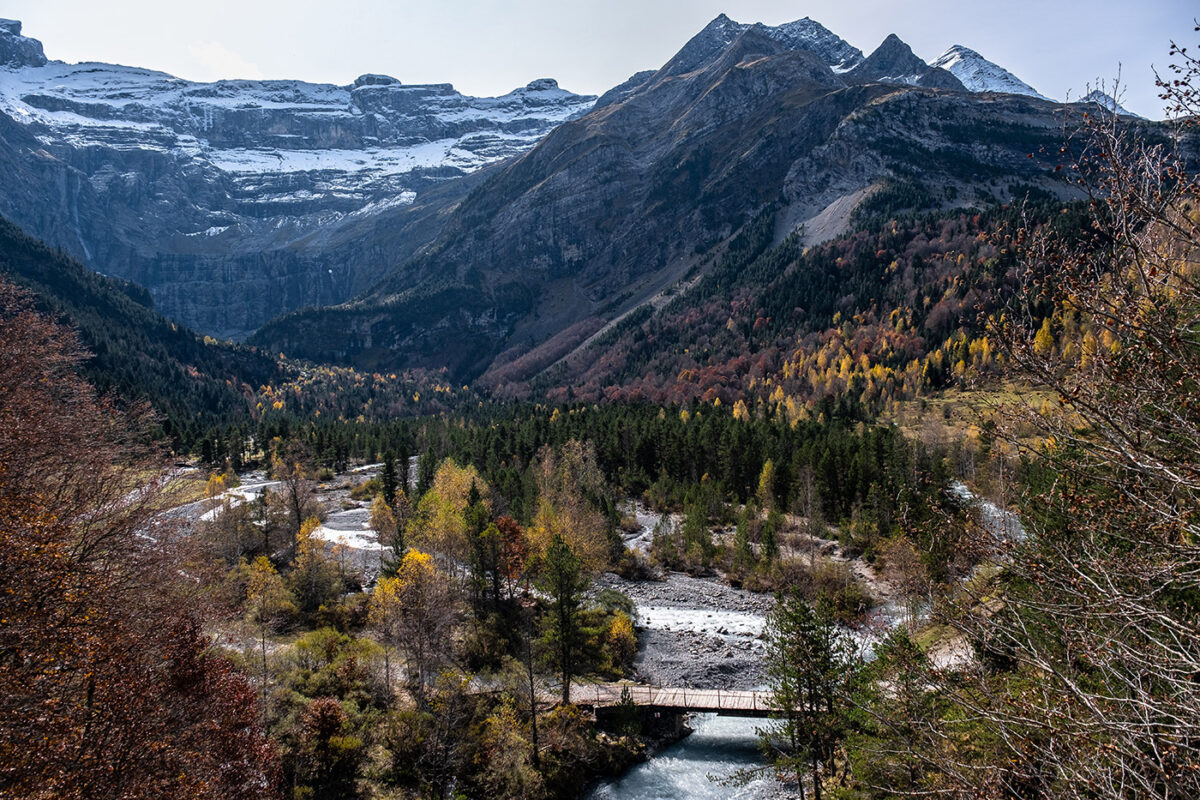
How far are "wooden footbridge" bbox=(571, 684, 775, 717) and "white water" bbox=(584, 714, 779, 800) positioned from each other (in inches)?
24.7

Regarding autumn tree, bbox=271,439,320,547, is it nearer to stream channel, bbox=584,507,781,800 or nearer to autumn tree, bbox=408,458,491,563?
autumn tree, bbox=408,458,491,563

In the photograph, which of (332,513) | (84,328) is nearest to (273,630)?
(332,513)

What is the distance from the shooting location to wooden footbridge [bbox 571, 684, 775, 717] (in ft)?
117

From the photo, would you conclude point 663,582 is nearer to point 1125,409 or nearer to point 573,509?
point 573,509

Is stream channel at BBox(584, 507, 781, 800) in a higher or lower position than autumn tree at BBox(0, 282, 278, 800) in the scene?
lower

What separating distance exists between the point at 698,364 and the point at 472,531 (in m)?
135

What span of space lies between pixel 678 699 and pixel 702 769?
4.86 meters

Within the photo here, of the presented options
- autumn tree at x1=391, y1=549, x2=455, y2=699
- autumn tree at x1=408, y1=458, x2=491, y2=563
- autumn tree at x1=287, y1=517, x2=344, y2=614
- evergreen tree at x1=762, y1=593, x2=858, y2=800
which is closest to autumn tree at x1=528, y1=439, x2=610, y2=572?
autumn tree at x1=408, y1=458, x2=491, y2=563

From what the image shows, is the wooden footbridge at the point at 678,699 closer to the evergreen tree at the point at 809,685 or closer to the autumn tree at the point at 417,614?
the autumn tree at the point at 417,614

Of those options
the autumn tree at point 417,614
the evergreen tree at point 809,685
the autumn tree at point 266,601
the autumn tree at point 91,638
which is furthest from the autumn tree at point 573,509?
the autumn tree at point 91,638

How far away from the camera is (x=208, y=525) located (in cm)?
5062

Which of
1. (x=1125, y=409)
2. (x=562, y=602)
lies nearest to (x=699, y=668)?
(x=562, y=602)

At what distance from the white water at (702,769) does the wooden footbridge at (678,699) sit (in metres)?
0.63

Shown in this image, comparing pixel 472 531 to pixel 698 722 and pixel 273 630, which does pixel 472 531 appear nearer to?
pixel 273 630
